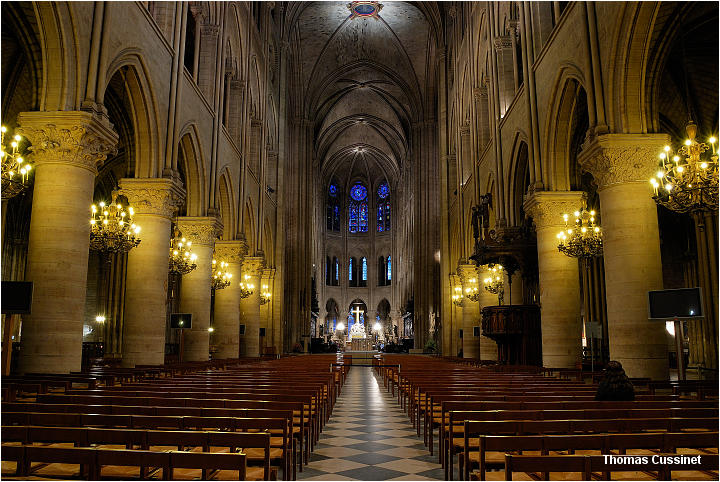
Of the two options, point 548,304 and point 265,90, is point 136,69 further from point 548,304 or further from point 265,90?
point 265,90

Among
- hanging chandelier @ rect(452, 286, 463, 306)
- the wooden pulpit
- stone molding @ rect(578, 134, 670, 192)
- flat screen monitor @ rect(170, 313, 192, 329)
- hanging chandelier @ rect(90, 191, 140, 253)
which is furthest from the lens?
hanging chandelier @ rect(452, 286, 463, 306)

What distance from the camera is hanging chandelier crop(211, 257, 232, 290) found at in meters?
17.6

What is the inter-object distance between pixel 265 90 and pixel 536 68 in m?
15.6

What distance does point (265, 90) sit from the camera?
26531 millimetres

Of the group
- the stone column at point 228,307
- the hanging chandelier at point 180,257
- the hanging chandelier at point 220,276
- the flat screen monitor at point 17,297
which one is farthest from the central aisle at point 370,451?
the stone column at point 228,307

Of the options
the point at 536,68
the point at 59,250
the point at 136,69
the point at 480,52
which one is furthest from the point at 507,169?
the point at 59,250

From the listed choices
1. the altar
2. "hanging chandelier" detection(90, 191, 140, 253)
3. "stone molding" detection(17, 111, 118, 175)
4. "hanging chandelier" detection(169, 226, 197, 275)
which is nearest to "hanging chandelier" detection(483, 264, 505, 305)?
"hanging chandelier" detection(169, 226, 197, 275)

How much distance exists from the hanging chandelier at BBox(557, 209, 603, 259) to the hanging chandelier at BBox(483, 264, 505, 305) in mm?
5754

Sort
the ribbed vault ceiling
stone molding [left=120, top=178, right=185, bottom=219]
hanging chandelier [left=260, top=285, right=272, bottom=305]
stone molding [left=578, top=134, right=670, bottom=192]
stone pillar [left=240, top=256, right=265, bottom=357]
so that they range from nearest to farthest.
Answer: stone molding [left=578, top=134, right=670, bottom=192] → stone molding [left=120, top=178, right=185, bottom=219] → stone pillar [left=240, top=256, right=265, bottom=357] → hanging chandelier [left=260, top=285, right=272, bottom=305] → the ribbed vault ceiling

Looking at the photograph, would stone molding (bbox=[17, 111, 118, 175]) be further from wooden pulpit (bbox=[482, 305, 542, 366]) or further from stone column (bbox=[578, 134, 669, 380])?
wooden pulpit (bbox=[482, 305, 542, 366])

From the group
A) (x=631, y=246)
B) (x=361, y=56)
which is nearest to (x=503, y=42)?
(x=631, y=246)

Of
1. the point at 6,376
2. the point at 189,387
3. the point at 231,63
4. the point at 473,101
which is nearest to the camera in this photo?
the point at 189,387

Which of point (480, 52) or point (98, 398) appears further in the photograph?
point (480, 52)

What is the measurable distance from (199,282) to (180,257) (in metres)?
2.05
